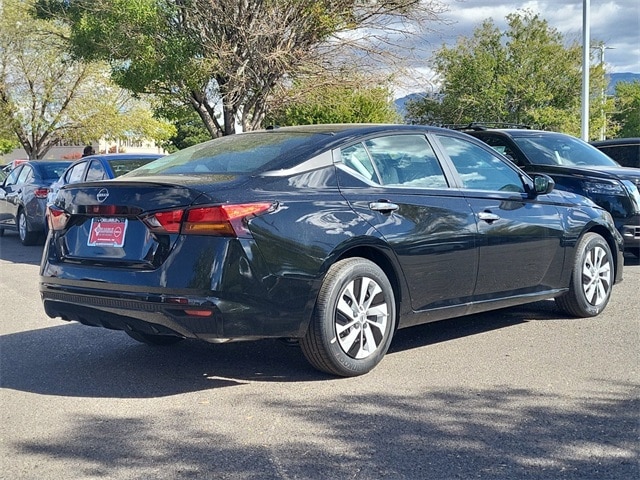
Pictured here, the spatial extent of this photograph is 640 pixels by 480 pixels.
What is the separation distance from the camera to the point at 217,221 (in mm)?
4746

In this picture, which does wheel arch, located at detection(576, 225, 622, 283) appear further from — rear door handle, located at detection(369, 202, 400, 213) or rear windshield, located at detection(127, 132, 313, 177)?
rear windshield, located at detection(127, 132, 313, 177)

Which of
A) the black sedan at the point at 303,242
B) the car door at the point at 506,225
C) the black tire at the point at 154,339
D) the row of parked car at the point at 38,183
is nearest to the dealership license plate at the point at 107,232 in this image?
the black sedan at the point at 303,242

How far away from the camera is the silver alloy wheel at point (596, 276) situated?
7.16m

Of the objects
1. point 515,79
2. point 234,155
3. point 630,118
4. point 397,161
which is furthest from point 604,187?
point 630,118

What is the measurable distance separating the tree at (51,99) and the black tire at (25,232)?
2187 centimetres

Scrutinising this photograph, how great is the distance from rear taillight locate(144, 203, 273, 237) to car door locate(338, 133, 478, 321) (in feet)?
2.67

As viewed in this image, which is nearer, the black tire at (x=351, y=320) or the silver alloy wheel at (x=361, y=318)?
the black tire at (x=351, y=320)

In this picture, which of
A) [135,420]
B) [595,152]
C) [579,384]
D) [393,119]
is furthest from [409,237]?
[393,119]

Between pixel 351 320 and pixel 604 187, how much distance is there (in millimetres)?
5972

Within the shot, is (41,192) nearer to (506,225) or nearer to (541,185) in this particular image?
(541,185)

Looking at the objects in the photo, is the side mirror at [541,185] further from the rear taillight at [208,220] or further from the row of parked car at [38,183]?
the row of parked car at [38,183]

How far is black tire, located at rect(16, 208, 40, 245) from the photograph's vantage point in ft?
47.5

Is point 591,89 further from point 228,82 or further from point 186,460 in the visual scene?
point 186,460

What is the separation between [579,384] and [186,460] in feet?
A: 8.19
